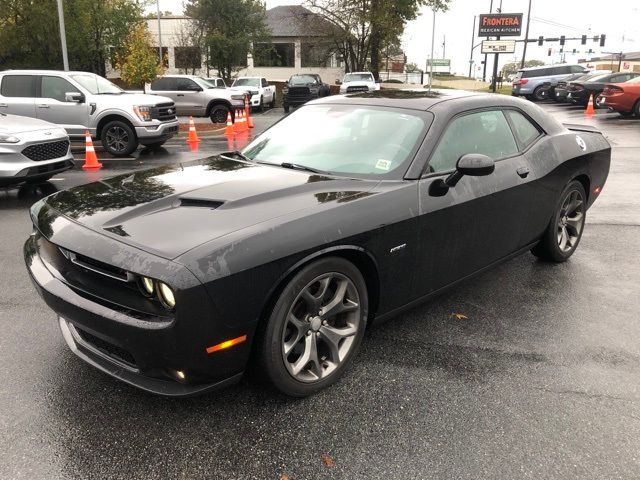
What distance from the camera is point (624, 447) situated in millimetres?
2475

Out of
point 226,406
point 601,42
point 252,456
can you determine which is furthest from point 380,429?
point 601,42

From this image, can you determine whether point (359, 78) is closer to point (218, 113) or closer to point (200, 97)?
point (218, 113)

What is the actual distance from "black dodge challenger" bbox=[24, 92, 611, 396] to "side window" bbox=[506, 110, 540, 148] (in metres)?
0.02

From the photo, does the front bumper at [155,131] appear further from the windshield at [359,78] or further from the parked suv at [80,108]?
the windshield at [359,78]

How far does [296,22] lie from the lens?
147ft

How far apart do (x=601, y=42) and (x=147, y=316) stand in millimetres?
62535

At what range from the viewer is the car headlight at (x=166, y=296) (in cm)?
226

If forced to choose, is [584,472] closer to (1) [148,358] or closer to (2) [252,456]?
(2) [252,456]

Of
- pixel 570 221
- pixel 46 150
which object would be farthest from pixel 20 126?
pixel 570 221

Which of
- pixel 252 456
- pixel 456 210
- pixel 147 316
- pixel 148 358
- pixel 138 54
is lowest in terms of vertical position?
pixel 252 456

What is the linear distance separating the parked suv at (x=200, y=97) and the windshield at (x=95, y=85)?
23.7 ft

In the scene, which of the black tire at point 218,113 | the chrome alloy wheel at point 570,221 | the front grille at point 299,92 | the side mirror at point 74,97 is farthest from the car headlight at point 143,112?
the front grille at point 299,92

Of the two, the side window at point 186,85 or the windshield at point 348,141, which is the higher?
the side window at point 186,85

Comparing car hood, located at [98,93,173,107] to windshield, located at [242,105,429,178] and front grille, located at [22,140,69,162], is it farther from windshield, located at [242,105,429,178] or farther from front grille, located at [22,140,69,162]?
windshield, located at [242,105,429,178]
